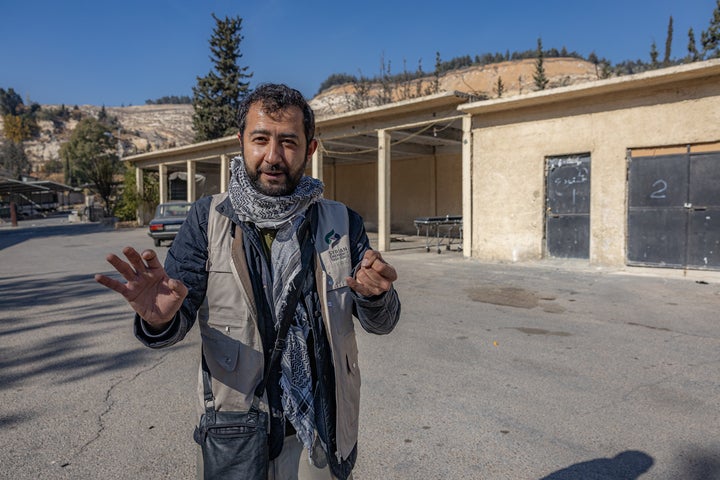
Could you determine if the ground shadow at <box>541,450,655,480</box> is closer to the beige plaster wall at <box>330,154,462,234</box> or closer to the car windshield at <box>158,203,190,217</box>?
the car windshield at <box>158,203,190,217</box>

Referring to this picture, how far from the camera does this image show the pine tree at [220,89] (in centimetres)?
4116

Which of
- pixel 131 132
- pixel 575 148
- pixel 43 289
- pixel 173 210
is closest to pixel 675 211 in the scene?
pixel 575 148

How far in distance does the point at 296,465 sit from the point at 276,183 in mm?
890

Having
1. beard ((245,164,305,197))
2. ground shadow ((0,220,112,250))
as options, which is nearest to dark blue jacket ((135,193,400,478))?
beard ((245,164,305,197))

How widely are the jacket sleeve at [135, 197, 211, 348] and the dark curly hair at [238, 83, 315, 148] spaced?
0.36 m

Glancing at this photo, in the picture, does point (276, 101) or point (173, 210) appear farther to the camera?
point (173, 210)

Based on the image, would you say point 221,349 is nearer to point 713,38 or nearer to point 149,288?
point 149,288

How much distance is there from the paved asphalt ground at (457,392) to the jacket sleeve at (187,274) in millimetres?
1543

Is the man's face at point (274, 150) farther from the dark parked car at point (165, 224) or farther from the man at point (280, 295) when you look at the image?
the dark parked car at point (165, 224)

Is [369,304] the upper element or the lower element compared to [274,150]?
lower

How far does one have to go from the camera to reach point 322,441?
1537 millimetres

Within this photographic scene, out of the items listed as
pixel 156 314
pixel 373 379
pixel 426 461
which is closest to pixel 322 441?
pixel 156 314

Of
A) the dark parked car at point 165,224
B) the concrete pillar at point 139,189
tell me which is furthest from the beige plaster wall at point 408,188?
the concrete pillar at point 139,189

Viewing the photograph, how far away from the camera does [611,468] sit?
2684 mm
